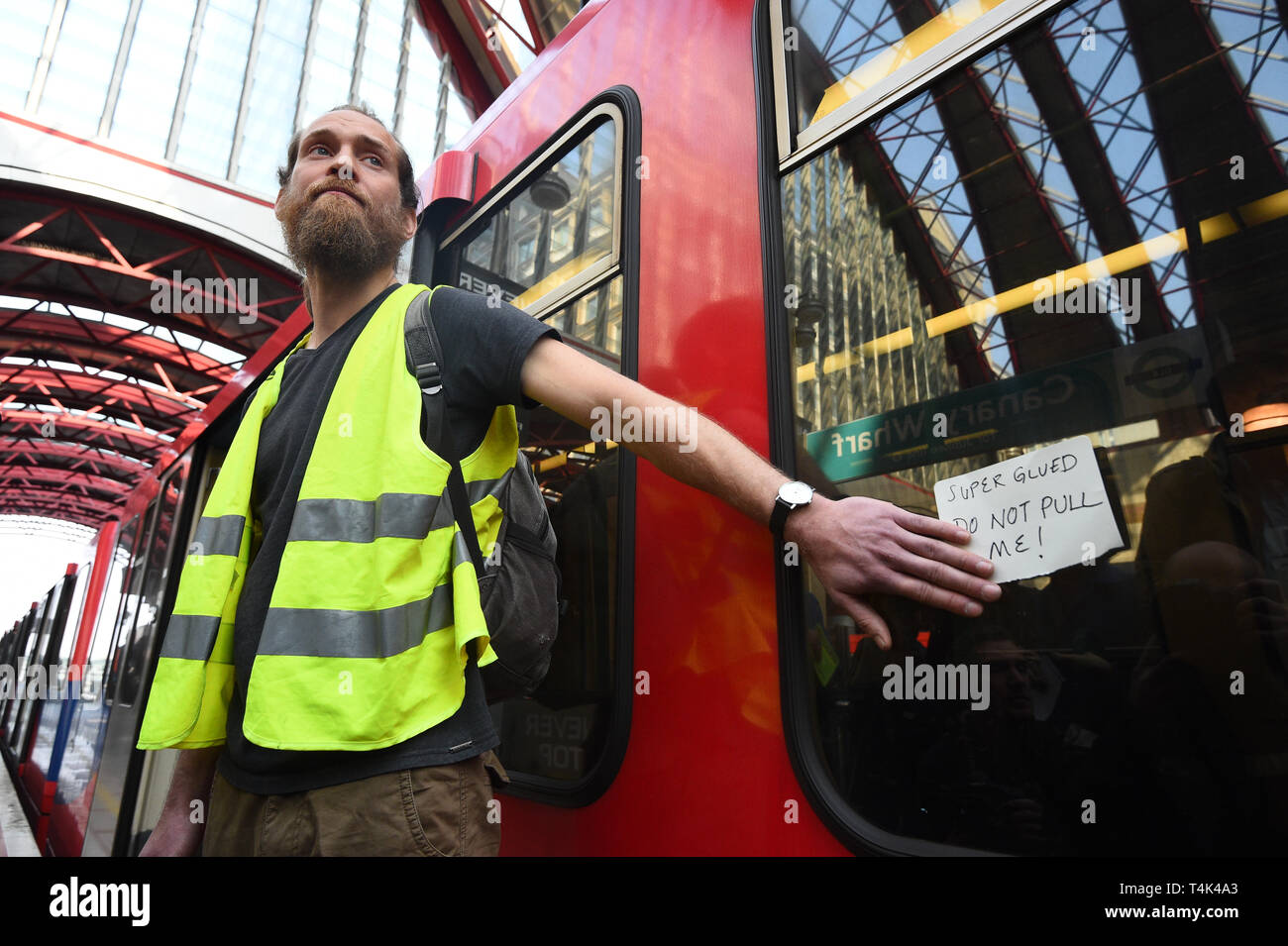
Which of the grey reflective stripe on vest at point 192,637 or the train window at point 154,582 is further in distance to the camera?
the train window at point 154,582

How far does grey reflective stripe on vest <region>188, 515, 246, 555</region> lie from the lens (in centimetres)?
127

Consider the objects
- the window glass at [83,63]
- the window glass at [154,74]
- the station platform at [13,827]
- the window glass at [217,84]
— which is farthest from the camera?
the window glass at [217,84]

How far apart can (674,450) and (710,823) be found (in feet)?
1.94

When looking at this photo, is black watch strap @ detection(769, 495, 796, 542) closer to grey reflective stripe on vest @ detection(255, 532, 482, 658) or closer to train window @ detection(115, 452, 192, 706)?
grey reflective stripe on vest @ detection(255, 532, 482, 658)

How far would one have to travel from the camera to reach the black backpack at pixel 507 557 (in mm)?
1157

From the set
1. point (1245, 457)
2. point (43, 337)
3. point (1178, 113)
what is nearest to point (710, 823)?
point (1245, 457)

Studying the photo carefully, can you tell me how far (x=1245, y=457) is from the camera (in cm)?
78

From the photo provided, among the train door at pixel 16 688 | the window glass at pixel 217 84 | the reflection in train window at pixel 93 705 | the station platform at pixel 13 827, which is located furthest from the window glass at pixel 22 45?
the reflection in train window at pixel 93 705

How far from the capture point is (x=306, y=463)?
1.22 m

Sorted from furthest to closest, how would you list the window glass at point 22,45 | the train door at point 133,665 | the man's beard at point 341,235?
1. the window glass at point 22,45
2. the train door at point 133,665
3. the man's beard at point 341,235

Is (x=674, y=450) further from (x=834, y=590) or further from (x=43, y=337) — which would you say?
(x=43, y=337)

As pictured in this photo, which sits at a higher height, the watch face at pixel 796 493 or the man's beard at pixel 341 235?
the man's beard at pixel 341 235

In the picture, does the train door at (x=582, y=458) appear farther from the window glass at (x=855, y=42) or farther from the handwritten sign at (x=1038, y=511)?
the handwritten sign at (x=1038, y=511)

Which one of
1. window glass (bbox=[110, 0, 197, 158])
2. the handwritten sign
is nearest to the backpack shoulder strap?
the handwritten sign
